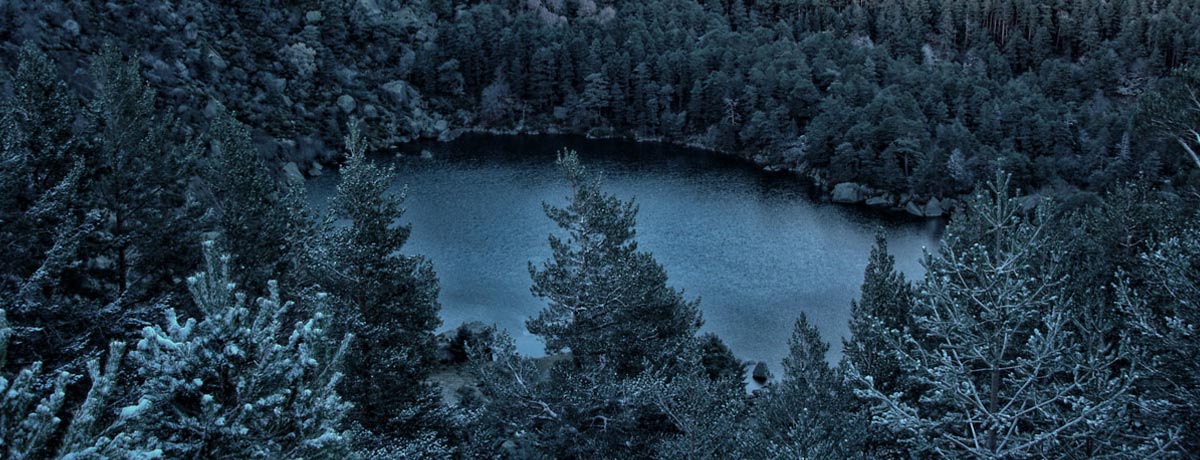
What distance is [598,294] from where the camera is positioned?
71.9 feet

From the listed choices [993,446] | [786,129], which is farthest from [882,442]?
[786,129]

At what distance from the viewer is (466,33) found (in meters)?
106

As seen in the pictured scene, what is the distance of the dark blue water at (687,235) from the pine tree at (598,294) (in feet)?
60.4

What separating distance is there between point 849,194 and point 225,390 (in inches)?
2605

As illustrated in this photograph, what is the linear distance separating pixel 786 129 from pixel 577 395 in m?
67.9

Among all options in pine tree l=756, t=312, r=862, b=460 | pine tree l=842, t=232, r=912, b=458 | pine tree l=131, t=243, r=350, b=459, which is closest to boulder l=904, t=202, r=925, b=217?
pine tree l=842, t=232, r=912, b=458

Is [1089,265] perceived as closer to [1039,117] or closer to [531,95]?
[1039,117]

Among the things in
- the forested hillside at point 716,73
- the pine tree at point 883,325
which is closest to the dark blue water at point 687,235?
the forested hillside at point 716,73

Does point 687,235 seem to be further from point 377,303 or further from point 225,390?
point 225,390

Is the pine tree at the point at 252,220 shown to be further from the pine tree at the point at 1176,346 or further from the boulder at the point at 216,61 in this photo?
the boulder at the point at 216,61

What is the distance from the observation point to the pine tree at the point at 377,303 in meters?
20.1

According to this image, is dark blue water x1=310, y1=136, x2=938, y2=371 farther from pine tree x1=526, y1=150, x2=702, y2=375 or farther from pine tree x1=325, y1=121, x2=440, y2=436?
pine tree x1=325, y1=121, x2=440, y2=436

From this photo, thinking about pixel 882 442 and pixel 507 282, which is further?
pixel 507 282

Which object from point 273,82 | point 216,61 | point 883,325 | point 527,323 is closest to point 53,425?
point 527,323
